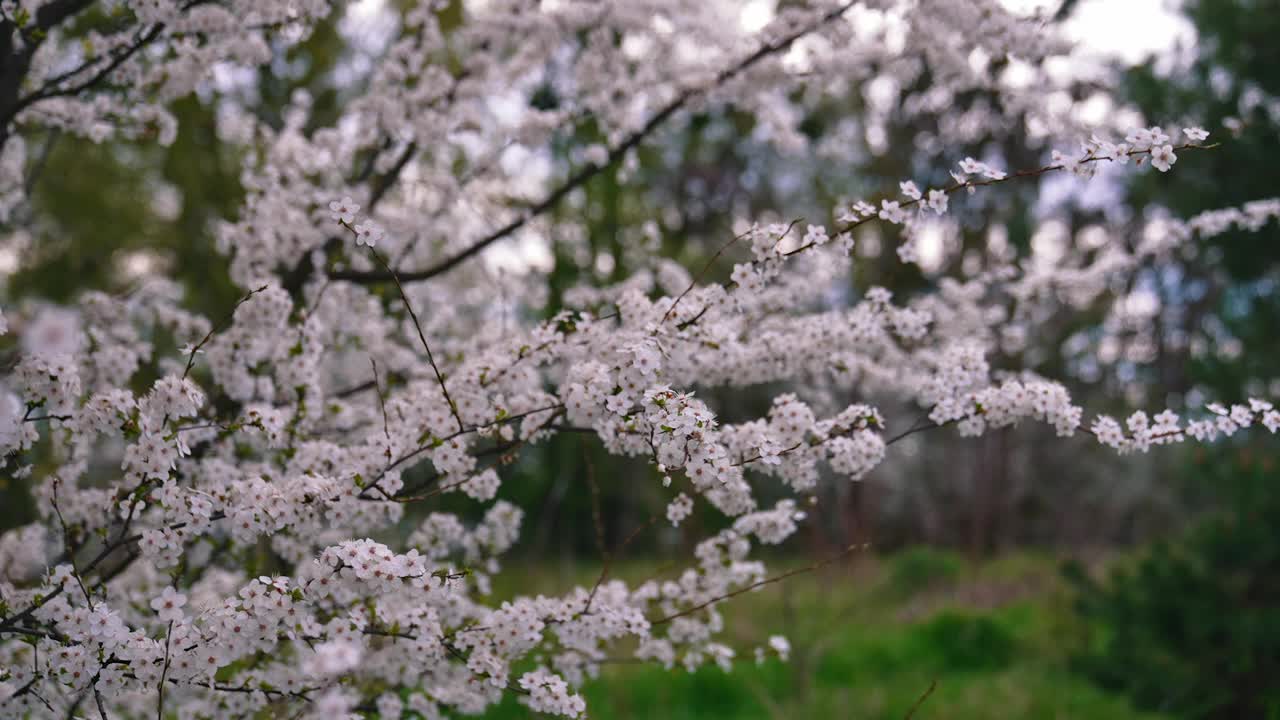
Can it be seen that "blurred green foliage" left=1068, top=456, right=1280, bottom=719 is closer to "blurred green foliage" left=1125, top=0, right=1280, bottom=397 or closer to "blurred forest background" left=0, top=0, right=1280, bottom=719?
"blurred forest background" left=0, top=0, right=1280, bottom=719

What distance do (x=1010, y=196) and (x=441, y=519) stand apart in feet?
43.0

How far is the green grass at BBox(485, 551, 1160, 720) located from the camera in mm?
5910

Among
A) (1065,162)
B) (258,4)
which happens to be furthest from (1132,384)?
(258,4)

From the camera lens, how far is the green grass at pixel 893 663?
5910 millimetres

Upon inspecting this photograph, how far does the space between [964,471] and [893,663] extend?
1087 cm

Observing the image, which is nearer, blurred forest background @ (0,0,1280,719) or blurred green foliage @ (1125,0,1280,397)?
blurred forest background @ (0,0,1280,719)

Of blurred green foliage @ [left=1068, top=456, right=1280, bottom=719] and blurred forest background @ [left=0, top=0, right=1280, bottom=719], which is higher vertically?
blurred forest background @ [left=0, top=0, right=1280, bottom=719]

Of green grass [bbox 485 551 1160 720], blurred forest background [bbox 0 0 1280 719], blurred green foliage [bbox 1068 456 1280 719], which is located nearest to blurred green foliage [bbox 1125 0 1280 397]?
blurred forest background [bbox 0 0 1280 719]

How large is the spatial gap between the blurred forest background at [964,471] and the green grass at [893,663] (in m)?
→ 0.03

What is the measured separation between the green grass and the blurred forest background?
0.09 feet

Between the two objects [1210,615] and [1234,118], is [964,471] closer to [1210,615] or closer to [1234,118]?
[1234,118]

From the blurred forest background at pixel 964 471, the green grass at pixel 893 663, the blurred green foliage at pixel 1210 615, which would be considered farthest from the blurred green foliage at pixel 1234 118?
the green grass at pixel 893 663

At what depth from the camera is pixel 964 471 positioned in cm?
1748

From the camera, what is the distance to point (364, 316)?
4.47 meters
